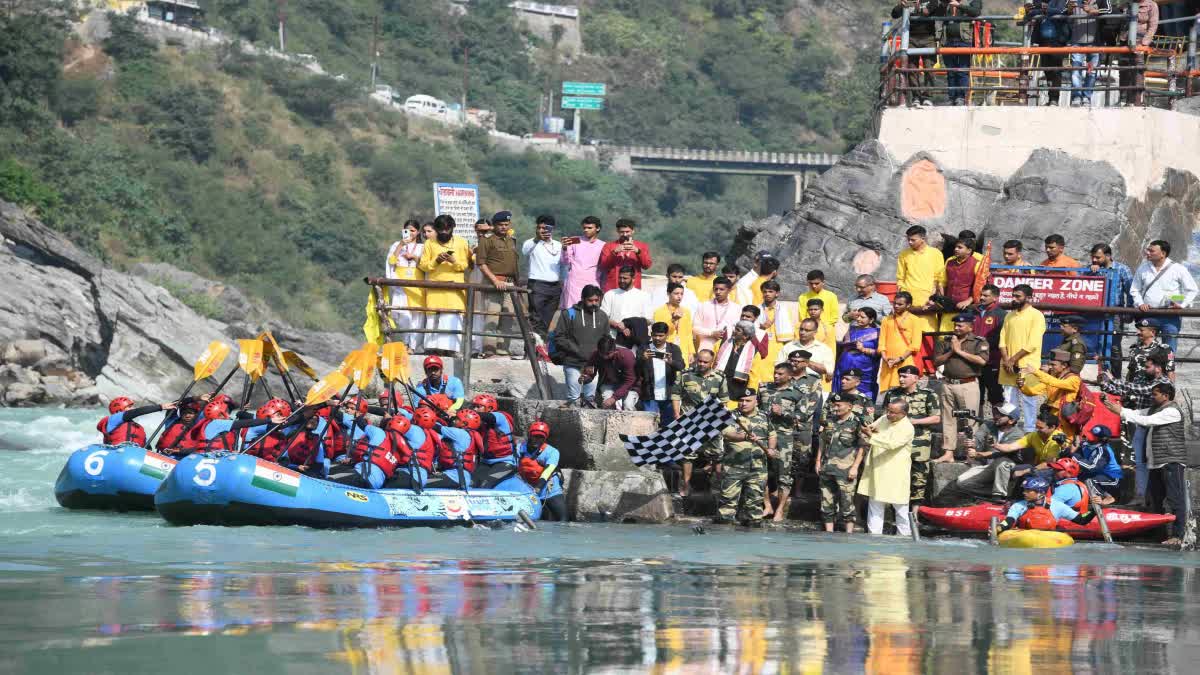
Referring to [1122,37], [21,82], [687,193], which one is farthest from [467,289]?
[687,193]

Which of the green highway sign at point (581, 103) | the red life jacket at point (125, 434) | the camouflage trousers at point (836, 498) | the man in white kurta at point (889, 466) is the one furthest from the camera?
the green highway sign at point (581, 103)

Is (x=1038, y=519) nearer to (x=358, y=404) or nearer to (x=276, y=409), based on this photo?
(x=358, y=404)

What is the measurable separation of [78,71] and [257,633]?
81615 millimetres

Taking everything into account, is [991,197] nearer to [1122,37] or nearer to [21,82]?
[1122,37]

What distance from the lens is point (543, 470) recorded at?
17219mm

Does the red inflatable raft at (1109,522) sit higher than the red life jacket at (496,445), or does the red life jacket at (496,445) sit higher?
the red life jacket at (496,445)

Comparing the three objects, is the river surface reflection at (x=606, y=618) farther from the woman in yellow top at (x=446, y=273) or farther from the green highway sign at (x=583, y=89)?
the green highway sign at (x=583, y=89)

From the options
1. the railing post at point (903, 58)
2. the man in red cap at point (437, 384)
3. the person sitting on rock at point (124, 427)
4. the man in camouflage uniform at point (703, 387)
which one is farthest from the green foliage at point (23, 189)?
the man in camouflage uniform at point (703, 387)

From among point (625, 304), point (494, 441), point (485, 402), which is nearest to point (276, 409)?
point (485, 402)

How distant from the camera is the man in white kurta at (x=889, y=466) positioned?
1554 cm

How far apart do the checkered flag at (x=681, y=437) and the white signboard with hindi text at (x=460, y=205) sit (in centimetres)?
398

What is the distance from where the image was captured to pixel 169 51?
92.5 metres

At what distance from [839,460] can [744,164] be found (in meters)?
83.2

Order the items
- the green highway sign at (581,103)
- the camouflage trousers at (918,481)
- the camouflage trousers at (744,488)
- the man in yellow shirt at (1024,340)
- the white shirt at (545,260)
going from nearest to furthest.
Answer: the camouflage trousers at (918,481)
the man in yellow shirt at (1024,340)
the camouflage trousers at (744,488)
the white shirt at (545,260)
the green highway sign at (581,103)
